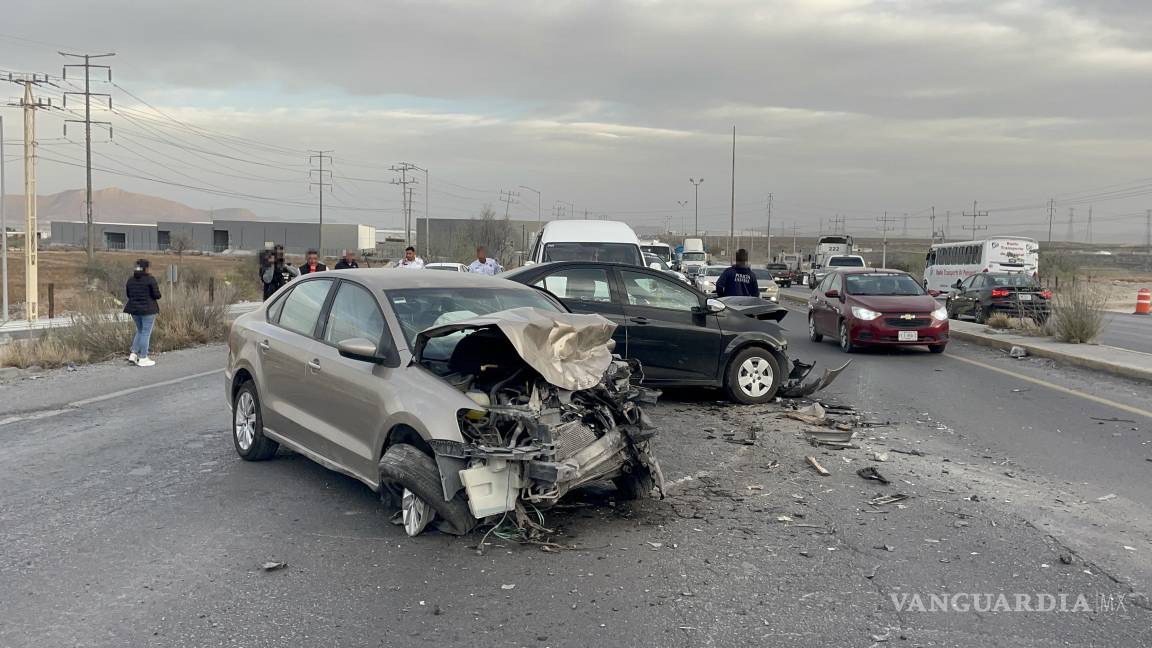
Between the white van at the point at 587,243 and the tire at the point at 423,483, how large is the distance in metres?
10.1

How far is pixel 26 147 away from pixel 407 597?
36855 millimetres

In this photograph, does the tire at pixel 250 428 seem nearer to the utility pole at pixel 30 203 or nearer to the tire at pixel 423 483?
the tire at pixel 423 483

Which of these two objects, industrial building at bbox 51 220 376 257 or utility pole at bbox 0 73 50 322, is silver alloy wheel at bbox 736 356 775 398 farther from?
industrial building at bbox 51 220 376 257

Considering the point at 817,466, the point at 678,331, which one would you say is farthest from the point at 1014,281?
the point at 817,466

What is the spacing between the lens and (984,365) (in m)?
15.2

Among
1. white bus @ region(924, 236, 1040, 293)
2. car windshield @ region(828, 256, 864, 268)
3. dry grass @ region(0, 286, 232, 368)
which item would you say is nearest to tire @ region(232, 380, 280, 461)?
dry grass @ region(0, 286, 232, 368)

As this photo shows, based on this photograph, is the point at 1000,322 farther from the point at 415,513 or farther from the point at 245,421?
the point at 415,513

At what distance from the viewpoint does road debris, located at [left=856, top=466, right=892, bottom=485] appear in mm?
7176

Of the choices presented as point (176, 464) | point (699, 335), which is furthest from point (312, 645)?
point (699, 335)

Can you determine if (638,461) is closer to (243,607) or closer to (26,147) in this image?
(243,607)

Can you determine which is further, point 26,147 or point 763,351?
point 26,147

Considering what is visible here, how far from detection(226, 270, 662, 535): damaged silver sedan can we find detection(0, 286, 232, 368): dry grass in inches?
415

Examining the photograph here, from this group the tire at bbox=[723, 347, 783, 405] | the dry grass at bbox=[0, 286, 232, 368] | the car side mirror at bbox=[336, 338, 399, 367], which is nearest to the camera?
the car side mirror at bbox=[336, 338, 399, 367]

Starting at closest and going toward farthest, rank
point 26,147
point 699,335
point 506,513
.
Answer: point 506,513 → point 699,335 → point 26,147
